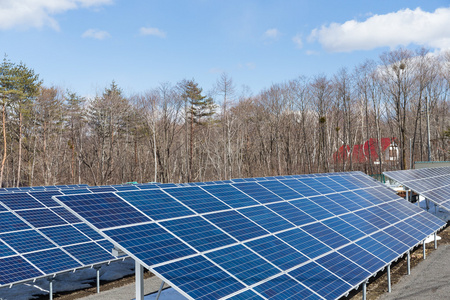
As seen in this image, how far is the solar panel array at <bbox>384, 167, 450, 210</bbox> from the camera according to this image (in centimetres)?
2027

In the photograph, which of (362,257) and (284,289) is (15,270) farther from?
(362,257)

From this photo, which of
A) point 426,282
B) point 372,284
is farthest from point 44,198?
point 426,282

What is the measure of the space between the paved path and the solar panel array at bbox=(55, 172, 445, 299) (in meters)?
1.45

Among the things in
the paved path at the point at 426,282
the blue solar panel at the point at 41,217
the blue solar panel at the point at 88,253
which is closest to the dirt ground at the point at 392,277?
the paved path at the point at 426,282

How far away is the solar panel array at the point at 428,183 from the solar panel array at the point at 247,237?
24.0 feet

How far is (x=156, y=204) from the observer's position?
27.5ft

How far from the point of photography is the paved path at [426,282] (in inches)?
476

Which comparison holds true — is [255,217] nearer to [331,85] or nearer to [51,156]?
[51,156]

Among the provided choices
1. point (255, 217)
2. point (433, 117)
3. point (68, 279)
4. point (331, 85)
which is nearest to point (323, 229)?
point (255, 217)

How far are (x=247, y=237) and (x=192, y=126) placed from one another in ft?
158

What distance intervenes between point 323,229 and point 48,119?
4865 cm

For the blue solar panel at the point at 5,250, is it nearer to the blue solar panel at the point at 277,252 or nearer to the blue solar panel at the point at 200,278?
the blue solar panel at the point at 200,278

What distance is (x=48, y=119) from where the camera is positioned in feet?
169

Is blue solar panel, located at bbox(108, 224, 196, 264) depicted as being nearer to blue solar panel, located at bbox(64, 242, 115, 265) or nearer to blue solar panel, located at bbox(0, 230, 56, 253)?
blue solar panel, located at bbox(64, 242, 115, 265)
